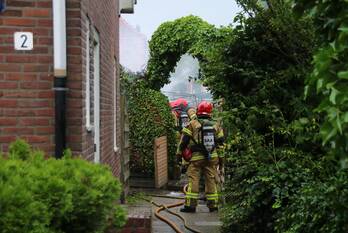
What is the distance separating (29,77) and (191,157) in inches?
221

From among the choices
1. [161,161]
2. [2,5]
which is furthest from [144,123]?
[2,5]

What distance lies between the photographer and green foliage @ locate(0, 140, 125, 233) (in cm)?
285

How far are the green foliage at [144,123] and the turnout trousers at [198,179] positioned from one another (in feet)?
11.7

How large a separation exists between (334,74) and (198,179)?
784 cm

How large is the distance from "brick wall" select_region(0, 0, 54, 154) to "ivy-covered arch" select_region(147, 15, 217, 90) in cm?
1138

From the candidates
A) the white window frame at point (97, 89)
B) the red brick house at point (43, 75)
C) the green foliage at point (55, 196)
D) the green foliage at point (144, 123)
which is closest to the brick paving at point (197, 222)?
the white window frame at point (97, 89)

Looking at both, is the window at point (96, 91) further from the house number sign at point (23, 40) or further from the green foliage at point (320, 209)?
the green foliage at point (320, 209)

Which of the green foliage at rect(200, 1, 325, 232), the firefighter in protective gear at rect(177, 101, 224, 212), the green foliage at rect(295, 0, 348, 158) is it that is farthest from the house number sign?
the firefighter in protective gear at rect(177, 101, 224, 212)

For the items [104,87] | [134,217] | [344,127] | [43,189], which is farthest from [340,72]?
[104,87]

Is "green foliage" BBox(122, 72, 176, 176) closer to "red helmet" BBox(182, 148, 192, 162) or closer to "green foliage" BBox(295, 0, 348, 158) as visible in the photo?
"red helmet" BBox(182, 148, 192, 162)

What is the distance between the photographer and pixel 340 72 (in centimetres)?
249

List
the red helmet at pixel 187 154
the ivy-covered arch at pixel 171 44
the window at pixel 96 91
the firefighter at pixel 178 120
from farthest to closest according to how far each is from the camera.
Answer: the ivy-covered arch at pixel 171 44 < the firefighter at pixel 178 120 < the red helmet at pixel 187 154 < the window at pixel 96 91

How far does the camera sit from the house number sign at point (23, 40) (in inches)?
198

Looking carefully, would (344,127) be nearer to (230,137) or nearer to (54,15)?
(54,15)
